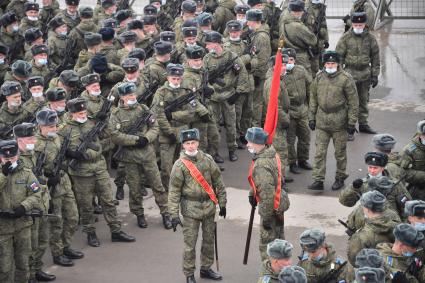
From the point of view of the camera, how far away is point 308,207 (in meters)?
15.3

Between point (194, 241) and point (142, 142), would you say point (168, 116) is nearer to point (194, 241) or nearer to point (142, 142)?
point (142, 142)

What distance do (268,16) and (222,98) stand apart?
3.52 m

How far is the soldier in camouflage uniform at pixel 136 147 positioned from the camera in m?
14.6

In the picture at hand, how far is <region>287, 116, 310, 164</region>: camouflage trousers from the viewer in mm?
16406

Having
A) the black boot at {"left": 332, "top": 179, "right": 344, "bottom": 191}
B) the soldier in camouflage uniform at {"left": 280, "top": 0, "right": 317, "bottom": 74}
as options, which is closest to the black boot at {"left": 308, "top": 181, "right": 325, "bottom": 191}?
the black boot at {"left": 332, "top": 179, "right": 344, "bottom": 191}

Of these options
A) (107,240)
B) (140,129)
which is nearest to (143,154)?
(140,129)

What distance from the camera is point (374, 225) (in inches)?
450

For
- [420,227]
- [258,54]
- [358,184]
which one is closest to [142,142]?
[358,184]

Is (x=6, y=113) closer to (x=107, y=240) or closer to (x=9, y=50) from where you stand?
(x=107, y=240)

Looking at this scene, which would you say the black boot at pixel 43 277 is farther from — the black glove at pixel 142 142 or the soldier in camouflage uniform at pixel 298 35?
the soldier in camouflage uniform at pixel 298 35

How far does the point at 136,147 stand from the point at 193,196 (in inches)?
81.1

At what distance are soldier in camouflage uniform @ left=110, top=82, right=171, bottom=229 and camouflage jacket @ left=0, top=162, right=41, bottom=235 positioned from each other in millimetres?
2136

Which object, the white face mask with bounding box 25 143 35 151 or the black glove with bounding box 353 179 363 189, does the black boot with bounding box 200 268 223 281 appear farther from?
the white face mask with bounding box 25 143 35 151

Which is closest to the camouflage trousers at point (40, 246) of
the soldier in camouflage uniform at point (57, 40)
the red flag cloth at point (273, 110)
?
the red flag cloth at point (273, 110)
